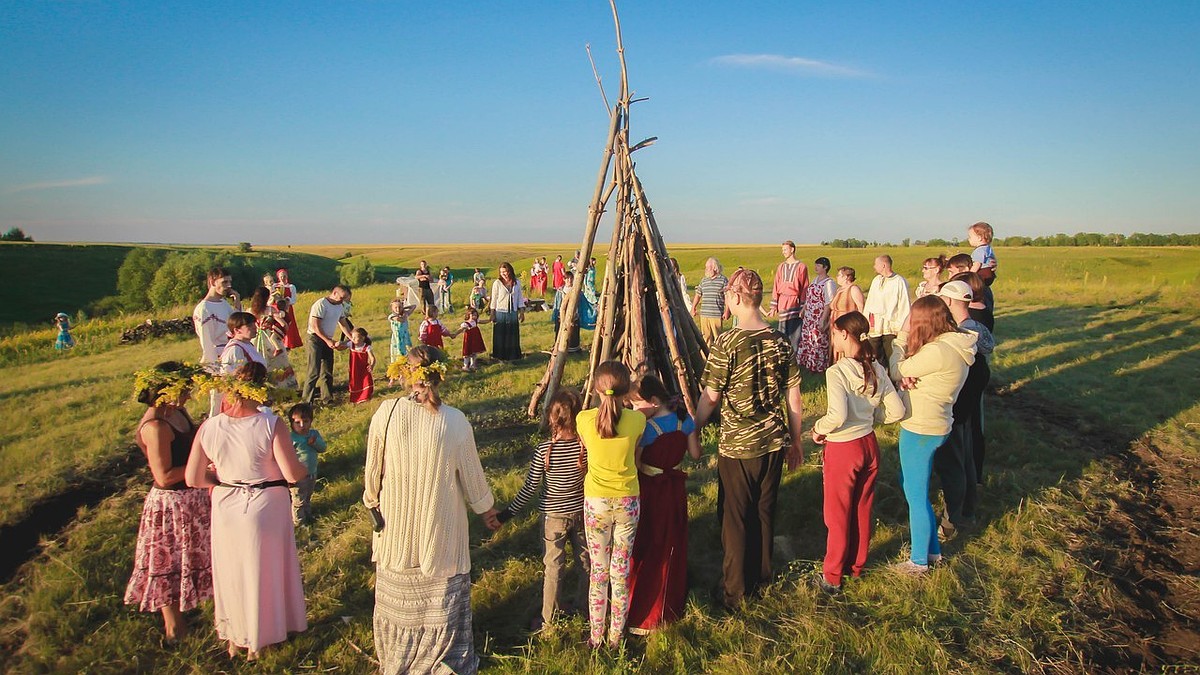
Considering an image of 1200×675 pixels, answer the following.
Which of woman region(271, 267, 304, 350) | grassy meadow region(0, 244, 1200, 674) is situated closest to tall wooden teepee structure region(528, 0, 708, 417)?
grassy meadow region(0, 244, 1200, 674)

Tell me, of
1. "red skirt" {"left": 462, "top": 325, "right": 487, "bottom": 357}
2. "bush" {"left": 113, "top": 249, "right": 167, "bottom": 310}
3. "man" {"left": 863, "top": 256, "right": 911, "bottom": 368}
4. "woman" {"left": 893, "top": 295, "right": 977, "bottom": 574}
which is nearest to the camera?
"woman" {"left": 893, "top": 295, "right": 977, "bottom": 574}

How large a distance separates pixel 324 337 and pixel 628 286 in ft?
15.5

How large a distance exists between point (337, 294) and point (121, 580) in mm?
4801

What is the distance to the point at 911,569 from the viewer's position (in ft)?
14.6

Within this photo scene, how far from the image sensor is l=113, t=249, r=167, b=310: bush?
146 feet

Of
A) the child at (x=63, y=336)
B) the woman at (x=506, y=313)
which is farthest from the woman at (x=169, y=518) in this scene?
the child at (x=63, y=336)

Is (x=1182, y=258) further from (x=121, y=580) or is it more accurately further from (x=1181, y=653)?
(x=121, y=580)

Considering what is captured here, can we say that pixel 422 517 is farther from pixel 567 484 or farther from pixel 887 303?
pixel 887 303

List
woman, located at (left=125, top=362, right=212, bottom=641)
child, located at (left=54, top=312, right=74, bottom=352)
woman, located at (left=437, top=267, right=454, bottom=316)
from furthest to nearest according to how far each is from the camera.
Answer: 1. woman, located at (left=437, top=267, right=454, bottom=316)
2. child, located at (left=54, top=312, right=74, bottom=352)
3. woman, located at (left=125, top=362, right=212, bottom=641)

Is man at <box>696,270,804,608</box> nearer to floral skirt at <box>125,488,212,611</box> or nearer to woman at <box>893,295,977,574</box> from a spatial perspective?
woman at <box>893,295,977,574</box>

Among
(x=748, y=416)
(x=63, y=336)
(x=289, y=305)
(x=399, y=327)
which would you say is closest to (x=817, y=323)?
(x=748, y=416)

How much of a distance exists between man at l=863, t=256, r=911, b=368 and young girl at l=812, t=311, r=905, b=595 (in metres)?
4.32

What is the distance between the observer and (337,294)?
29.3 ft

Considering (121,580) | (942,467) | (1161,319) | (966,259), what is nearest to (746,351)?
(942,467)
